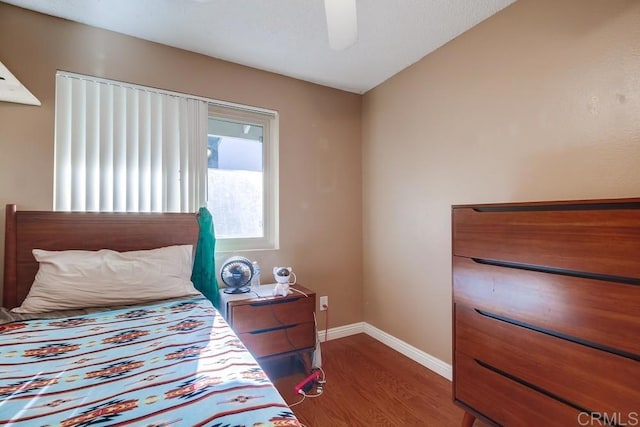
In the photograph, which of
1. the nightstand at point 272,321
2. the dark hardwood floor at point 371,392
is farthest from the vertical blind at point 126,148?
the dark hardwood floor at point 371,392

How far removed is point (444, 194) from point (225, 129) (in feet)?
5.82

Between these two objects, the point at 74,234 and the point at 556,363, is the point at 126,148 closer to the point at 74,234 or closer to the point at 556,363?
the point at 74,234

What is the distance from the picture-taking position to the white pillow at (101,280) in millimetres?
1432

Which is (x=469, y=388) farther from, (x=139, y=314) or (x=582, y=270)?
(x=139, y=314)

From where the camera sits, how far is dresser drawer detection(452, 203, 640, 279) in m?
0.93

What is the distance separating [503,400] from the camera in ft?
4.06

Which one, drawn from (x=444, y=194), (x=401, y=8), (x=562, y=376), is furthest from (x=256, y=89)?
(x=562, y=376)

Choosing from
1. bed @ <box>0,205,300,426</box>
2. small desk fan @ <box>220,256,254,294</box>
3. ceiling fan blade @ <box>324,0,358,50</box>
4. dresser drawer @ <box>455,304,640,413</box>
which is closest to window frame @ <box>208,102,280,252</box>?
small desk fan @ <box>220,256,254,294</box>

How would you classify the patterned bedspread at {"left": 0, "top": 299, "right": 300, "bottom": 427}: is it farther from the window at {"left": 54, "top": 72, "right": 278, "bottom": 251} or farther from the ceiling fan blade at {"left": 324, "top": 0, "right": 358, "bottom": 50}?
the ceiling fan blade at {"left": 324, "top": 0, "right": 358, "bottom": 50}

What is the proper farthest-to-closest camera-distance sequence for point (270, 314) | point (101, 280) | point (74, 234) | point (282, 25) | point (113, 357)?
point (270, 314) → point (282, 25) → point (74, 234) → point (101, 280) → point (113, 357)

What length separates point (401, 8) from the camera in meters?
1.67

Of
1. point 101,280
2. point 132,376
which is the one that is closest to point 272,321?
point 101,280

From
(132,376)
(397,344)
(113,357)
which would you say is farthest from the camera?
(397,344)

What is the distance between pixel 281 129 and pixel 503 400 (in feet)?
7.37
